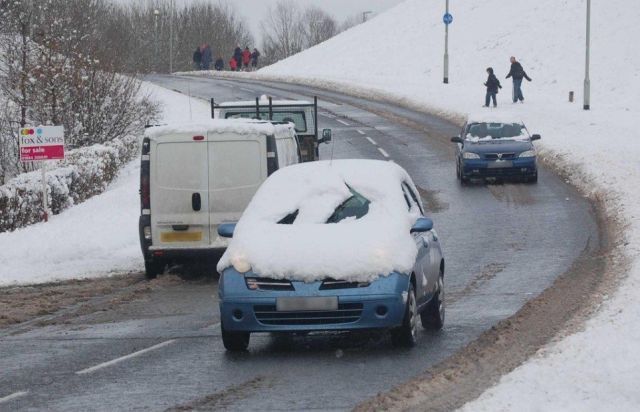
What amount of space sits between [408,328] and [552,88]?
53871 mm

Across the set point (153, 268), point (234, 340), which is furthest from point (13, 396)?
point (153, 268)

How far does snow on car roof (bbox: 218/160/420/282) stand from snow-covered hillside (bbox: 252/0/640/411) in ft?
5.60

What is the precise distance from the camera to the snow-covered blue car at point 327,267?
37.0 ft

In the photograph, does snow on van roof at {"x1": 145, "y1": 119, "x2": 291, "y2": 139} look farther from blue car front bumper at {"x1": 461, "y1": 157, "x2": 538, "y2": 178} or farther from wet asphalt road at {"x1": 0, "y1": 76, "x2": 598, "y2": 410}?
blue car front bumper at {"x1": 461, "y1": 157, "x2": 538, "y2": 178}

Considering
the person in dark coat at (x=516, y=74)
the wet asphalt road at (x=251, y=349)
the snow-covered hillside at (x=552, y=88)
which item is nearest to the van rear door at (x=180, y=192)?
the wet asphalt road at (x=251, y=349)

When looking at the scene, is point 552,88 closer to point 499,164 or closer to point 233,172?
point 499,164

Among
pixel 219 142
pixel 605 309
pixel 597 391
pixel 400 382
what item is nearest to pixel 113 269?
pixel 219 142

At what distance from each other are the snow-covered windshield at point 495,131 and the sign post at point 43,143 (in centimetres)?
1097

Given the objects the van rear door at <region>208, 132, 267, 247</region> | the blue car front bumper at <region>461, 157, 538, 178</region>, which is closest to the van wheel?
the van rear door at <region>208, 132, 267, 247</region>

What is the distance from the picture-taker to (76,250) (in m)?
21.0

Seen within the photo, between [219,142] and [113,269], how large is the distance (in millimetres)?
3230

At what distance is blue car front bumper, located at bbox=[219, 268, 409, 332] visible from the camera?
11266 mm

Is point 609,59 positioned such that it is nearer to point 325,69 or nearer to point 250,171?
point 325,69

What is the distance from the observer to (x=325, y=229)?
39.0 ft
